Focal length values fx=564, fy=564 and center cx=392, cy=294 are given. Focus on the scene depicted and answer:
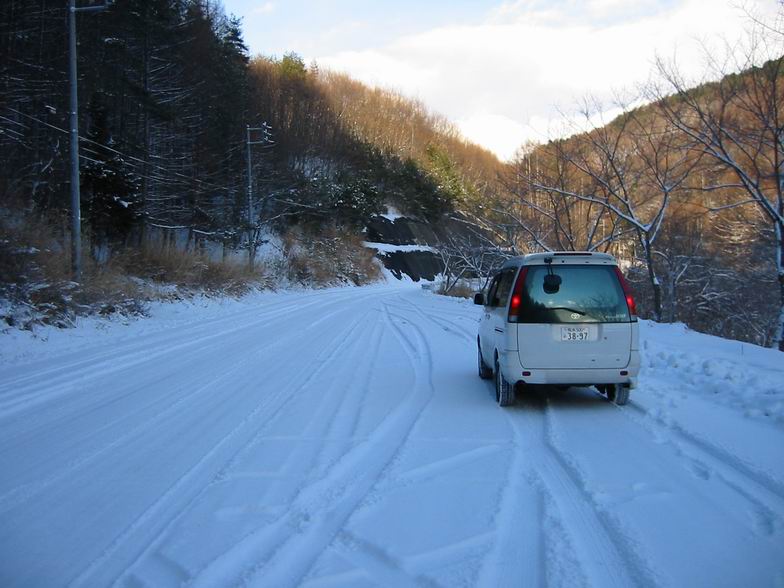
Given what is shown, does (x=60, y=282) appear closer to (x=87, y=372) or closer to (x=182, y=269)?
(x=87, y=372)

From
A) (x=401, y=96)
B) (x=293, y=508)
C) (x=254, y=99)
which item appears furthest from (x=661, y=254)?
(x=401, y=96)

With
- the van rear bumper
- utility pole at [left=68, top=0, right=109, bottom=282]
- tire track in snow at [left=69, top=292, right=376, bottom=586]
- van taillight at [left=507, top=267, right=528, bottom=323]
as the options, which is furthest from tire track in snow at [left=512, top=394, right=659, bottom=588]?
utility pole at [left=68, top=0, right=109, bottom=282]

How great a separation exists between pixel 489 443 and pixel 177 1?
3601 centimetres

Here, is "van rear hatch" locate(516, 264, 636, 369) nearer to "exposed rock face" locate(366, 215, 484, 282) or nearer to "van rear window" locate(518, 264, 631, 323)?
"van rear window" locate(518, 264, 631, 323)

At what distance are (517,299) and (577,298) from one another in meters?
0.70

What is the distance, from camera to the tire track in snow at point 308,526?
3.09 metres

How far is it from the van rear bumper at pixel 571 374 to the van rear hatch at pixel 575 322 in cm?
5

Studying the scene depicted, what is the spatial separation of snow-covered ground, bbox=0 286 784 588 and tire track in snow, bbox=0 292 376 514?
0.03m

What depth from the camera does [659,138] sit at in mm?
15758

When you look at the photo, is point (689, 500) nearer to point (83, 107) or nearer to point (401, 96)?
point (83, 107)

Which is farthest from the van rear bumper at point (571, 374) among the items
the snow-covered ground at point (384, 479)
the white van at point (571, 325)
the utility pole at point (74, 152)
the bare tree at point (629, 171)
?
the utility pole at point (74, 152)

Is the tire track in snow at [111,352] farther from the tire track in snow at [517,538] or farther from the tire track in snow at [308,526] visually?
the tire track in snow at [517,538]

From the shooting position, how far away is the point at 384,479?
4.44m

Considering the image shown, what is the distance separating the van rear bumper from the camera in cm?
Answer: 660
